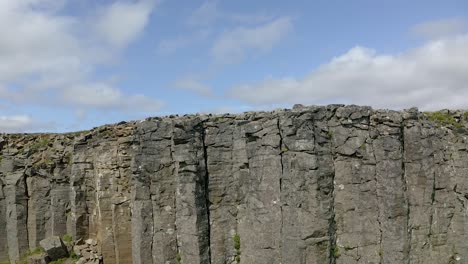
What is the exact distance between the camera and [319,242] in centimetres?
2270

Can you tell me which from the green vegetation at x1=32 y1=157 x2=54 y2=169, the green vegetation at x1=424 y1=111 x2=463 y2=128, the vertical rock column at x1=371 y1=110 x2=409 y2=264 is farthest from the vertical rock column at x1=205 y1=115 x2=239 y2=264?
the green vegetation at x1=32 y1=157 x2=54 y2=169

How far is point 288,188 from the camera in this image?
23422 mm

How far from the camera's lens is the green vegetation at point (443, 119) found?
2334 cm

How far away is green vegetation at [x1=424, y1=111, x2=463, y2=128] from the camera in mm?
23344

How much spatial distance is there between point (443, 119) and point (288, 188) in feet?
25.9

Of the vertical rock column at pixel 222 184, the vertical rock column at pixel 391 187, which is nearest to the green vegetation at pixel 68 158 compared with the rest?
the vertical rock column at pixel 222 184

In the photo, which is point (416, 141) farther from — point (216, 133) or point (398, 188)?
point (216, 133)

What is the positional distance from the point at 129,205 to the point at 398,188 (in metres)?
14.1

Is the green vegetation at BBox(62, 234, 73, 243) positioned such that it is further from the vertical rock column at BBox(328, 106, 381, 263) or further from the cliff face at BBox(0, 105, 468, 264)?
the vertical rock column at BBox(328, 106, 381, 263)

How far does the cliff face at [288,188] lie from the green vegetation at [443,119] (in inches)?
2.2

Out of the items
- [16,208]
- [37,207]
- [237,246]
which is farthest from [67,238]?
[237,246]

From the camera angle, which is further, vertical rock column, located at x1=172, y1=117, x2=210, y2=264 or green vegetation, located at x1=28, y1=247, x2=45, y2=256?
green vegetation, located at x1=28, y1=247, x2=45, y2=256

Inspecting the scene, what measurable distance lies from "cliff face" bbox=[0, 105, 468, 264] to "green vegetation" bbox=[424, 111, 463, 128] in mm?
55

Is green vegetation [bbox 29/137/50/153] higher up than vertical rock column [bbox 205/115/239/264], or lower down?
higher up
